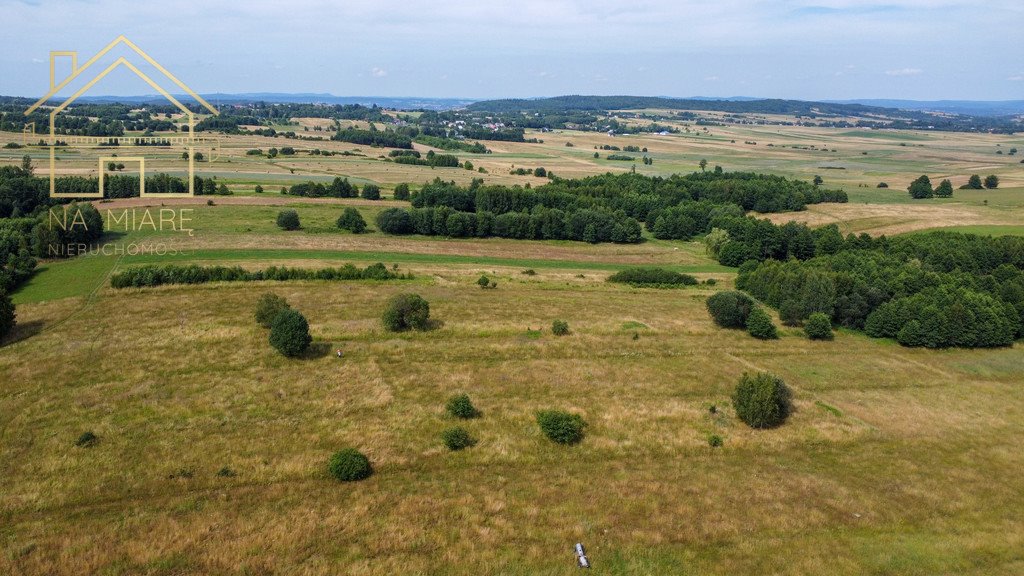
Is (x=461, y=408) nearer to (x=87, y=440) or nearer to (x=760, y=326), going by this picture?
(x=87, y=440)

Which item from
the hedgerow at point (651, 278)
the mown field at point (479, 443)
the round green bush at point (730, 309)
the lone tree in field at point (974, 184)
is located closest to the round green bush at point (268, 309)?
the mown field at point (479, 443)

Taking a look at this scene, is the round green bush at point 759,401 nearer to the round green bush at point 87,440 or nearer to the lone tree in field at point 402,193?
the round green bush at point 87,440

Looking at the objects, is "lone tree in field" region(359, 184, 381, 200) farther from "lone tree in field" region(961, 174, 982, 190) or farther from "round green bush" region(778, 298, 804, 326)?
"lone tree in field" region(961, 174, 982, 190)

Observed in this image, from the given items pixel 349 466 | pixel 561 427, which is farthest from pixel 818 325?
pixel 349 466

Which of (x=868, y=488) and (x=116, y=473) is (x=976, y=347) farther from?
(x=116, y=473)

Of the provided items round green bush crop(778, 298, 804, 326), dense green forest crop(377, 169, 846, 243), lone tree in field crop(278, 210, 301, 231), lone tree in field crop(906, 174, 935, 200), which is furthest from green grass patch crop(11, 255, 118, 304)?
Answer: lone tree in field crop(906, 174, 935, 200)

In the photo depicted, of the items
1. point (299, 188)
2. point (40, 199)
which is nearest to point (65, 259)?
point (40, 199)

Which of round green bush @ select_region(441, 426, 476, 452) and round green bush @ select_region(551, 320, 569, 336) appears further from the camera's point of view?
round green bush @ select_region(551, 320, 569, 336)
